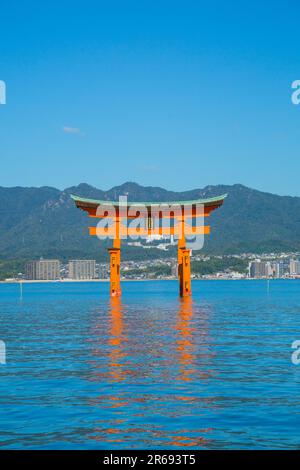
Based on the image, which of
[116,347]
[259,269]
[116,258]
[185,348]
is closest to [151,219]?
[116,258]

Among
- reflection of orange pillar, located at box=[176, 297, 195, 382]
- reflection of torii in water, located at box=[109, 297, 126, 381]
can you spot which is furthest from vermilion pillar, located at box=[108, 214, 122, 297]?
reflection of orange pillar, located at box=[176, 297, 195, 382]

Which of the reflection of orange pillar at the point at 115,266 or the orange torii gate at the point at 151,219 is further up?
the orange torii gate at the point at 151,219

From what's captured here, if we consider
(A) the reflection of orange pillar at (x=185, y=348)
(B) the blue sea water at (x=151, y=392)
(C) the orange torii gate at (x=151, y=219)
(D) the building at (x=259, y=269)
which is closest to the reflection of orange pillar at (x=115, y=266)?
(C) the orange torii gate at (x=151, y=219)

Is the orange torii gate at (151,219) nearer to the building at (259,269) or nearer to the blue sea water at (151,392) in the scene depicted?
the blue sea water at (151,392)

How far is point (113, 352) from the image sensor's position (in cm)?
2177

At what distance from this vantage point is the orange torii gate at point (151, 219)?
58406 mm

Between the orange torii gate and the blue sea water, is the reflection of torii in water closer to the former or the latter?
the blue sea water

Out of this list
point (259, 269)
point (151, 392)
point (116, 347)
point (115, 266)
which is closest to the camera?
point (151, 392)

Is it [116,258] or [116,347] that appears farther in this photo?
[116,258]

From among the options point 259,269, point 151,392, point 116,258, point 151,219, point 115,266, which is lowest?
point 151,392

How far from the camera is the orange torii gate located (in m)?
58.4

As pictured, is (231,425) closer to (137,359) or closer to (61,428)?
(61,428)

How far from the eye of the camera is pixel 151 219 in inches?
→ 2426

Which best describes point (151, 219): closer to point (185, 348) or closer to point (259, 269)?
point (185, 348)
